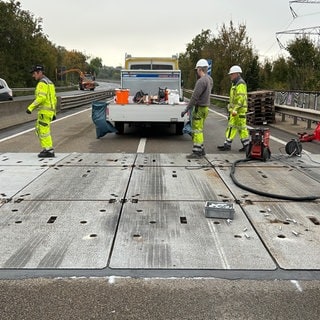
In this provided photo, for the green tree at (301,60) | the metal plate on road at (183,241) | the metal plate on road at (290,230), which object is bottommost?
the metal plate on road at (290,230)

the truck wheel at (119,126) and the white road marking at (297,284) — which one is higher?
the truck wheel at (119,126)

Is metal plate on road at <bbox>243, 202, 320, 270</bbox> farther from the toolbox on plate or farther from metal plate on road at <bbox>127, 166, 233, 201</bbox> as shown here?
metal plate on road at <bbox>127, 166, 233, 201</bbox>

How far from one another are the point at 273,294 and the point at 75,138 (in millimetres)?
9377

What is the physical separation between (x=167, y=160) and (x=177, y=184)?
1998 millimetres

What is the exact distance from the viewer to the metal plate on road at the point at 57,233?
12.9ft

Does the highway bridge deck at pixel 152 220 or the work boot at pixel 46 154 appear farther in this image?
the work boot at pixel 46 154

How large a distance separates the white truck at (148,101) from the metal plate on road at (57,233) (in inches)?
237

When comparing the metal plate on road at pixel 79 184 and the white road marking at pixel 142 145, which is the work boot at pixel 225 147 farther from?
the metal plate on road at pixel 79 184

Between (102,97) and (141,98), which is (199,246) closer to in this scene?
(141,98)

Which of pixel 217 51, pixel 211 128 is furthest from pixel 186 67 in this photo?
pixel 211 128

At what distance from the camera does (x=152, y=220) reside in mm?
4973

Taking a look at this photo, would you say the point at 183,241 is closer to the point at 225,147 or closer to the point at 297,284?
the point at 297,284

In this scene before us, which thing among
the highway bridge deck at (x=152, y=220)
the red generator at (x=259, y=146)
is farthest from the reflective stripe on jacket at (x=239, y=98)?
the highway bridge deck at (x=152, y=220)

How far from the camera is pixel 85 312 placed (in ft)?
10.3
